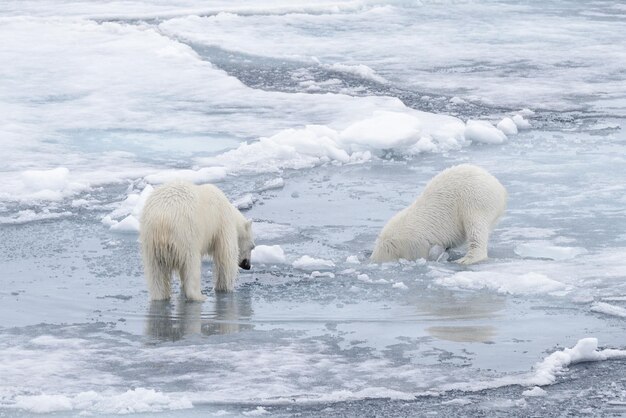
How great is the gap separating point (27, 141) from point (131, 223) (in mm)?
3781

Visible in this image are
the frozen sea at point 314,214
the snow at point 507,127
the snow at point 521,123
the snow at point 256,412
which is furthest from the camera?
the snow at point 521,123

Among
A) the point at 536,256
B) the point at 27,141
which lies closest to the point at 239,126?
the point at 27,141

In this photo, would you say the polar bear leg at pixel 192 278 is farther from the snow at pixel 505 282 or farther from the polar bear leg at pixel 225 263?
the snow at pixel 505 282

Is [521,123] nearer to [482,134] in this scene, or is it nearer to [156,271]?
[482,134]

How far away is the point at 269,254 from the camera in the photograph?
24.7ft

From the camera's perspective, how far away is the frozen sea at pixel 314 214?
533 centimetres

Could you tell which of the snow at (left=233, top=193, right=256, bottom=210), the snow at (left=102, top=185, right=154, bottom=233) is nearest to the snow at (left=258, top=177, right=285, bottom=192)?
the snow at (left=233, top=193, right=256, bottom=210)

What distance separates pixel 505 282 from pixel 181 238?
6.48ft

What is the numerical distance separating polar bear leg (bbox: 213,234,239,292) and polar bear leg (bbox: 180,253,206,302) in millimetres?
250

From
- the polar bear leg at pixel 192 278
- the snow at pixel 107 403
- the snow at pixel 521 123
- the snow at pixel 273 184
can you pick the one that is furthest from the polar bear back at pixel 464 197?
the snow at pixel 521 123

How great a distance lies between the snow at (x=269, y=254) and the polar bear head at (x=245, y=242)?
14cm

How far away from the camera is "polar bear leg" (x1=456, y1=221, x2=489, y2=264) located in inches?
299

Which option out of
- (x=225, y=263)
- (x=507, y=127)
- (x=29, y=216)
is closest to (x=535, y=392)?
(x=225, y=263)

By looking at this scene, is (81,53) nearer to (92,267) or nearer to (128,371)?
(92,267)
